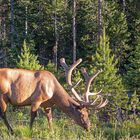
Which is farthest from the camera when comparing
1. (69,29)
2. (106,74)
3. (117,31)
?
(69,29)

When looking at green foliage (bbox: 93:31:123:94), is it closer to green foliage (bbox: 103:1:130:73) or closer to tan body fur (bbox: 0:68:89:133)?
tan body fur (bbox: 0:68:89:133)

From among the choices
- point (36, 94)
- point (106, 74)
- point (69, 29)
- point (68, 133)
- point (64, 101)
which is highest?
point (69, 29)

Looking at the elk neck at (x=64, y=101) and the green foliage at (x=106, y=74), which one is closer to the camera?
the elk neck at (x=64, y=101)

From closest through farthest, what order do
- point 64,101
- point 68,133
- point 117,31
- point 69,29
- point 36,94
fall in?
point 68,133, point 36,94, point 64,101, point 117,31, point 69,29

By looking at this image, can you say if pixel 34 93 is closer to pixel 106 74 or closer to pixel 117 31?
pixel 106 74

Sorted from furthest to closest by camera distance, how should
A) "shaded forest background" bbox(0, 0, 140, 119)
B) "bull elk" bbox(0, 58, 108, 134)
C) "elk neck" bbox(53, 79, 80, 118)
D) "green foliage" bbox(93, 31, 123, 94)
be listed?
1. "shaded forest background" bbox(0, 0, 140, 119)
2. "green foliage" bbox(93, 31, 123, 94)
3. "elk neck" bbox(53, 79, 80, 118)
4. "bull elk" bbox(0, 58, 108, 134)

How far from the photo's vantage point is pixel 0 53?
1793 inches

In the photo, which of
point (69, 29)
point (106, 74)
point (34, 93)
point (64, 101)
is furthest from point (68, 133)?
point (69, 29)

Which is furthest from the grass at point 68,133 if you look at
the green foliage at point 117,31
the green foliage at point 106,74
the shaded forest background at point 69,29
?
the green foliage at point 117,31

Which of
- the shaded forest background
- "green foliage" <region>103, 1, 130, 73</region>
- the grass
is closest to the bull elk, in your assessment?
the grass

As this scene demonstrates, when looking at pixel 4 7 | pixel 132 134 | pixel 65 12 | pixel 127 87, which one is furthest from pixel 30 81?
pixel 4 7

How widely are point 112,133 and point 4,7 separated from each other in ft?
134

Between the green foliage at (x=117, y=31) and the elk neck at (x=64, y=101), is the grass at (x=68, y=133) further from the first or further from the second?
the green foliage at (x=117, y=31)

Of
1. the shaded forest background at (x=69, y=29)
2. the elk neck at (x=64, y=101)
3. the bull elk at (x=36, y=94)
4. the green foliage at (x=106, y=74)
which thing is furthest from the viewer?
the shaded forest background at (x=69, y=29)
